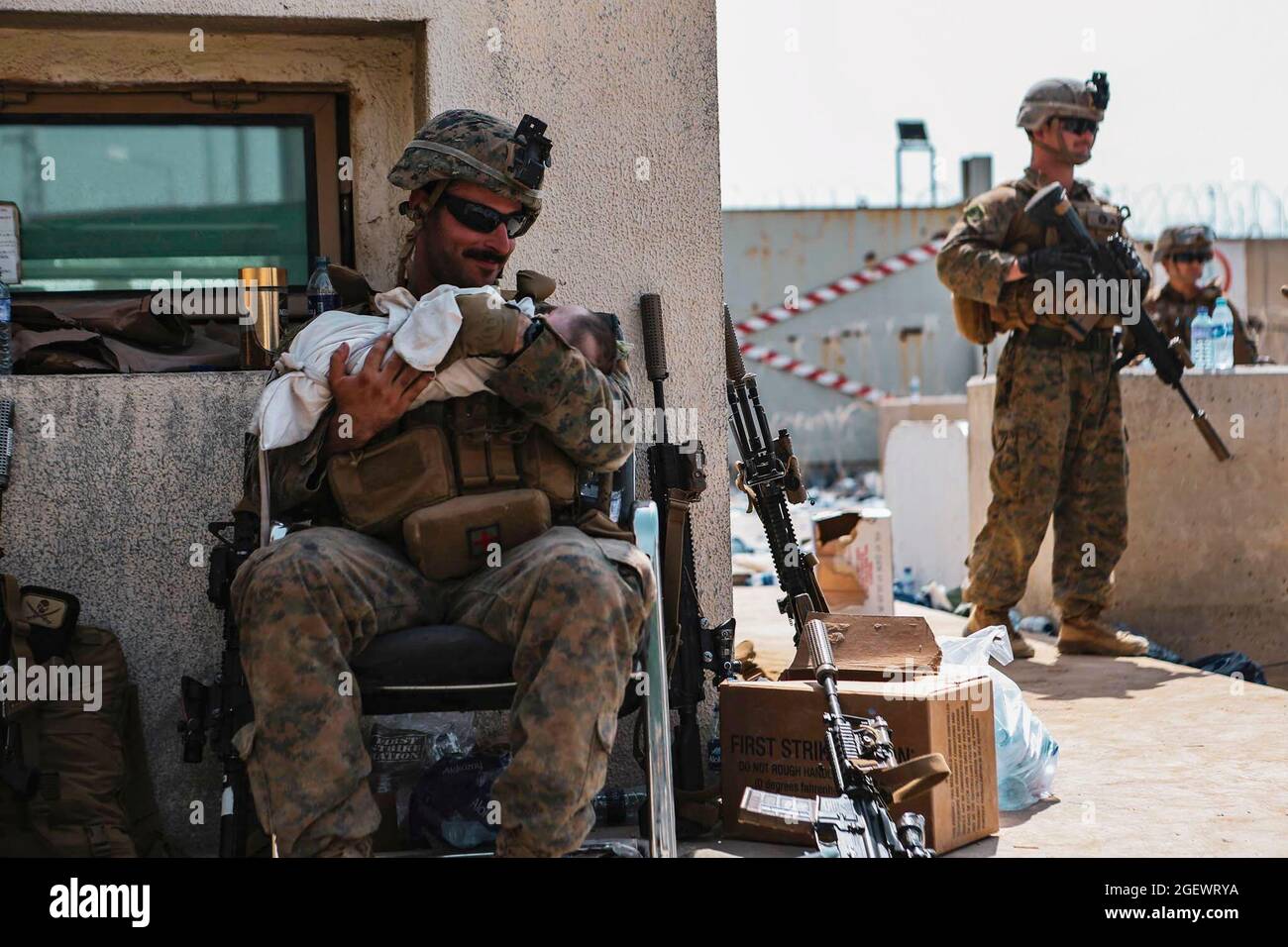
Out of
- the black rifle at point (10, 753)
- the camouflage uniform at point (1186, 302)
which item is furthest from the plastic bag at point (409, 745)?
the camouflage uniform at point (1186, 302)

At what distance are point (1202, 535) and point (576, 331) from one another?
4465 mm

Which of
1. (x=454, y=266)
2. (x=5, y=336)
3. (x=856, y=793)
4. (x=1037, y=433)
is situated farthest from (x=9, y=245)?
(x=1037, y=433)

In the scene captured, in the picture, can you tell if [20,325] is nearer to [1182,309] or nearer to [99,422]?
[99,422]

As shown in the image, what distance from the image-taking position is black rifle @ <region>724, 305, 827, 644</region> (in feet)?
12.4

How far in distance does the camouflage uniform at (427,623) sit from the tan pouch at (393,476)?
8 centimetres

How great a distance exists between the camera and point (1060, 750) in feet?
14.5

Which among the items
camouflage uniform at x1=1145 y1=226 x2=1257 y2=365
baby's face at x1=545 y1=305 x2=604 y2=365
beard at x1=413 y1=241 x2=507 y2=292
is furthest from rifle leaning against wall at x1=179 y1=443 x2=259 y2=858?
camouflage uniform at x1=1145 y1=226 x2=1257 y2=365

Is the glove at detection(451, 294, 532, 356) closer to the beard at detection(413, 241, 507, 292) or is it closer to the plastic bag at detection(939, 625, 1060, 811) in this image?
the beard at detection(413, 241, 507, 292)

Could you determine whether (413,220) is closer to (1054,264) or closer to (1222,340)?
(1054,264)

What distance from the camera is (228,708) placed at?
3025 millimetres

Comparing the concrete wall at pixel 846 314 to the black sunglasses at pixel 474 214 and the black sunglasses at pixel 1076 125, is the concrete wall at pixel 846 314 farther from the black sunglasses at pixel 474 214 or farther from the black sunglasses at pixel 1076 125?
the black sunglasses at pixel 474 214

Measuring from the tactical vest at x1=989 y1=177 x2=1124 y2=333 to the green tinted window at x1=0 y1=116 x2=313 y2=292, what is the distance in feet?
9.54

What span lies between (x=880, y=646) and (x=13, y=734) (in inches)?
79.9

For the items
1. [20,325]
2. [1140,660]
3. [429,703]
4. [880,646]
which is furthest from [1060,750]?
[20,325]
